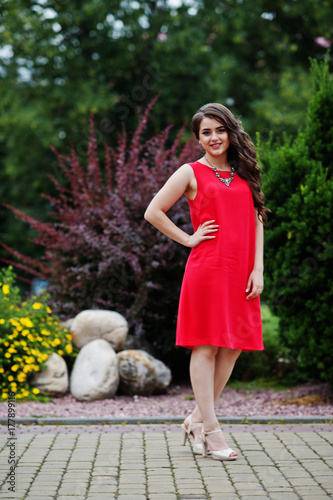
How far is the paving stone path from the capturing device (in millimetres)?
3424

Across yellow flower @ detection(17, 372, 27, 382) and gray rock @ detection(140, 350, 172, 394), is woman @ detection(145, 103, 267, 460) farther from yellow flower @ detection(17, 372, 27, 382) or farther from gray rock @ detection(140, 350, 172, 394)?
gray rock @ detection(140, 350, 172, 394)

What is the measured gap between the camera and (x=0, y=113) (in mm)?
16188

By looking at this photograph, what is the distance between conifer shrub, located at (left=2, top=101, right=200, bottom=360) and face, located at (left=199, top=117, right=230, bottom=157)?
271 cm

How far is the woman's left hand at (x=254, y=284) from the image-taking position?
13.4ft

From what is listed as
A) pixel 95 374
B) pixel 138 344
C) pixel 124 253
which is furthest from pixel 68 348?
pixel 124 253

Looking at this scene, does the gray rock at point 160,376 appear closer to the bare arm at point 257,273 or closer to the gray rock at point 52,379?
the gray rock at point 52,379

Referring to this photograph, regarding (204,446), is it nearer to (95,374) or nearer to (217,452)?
(217,452)

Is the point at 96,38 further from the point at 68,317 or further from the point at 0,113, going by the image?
the point at 68,317

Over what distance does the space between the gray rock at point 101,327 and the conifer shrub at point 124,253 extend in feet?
1.03

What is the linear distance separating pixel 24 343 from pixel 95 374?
702mm

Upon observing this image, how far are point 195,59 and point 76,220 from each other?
34.2ft

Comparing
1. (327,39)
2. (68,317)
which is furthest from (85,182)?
(327,39)

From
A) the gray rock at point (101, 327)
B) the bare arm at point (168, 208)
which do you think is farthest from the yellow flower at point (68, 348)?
the bare arm at point (168, 208)

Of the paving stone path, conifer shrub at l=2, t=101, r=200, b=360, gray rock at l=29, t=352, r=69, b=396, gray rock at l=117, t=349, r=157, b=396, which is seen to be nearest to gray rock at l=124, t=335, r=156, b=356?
conifer shrub at l=2, t=101, r=200, b=360
